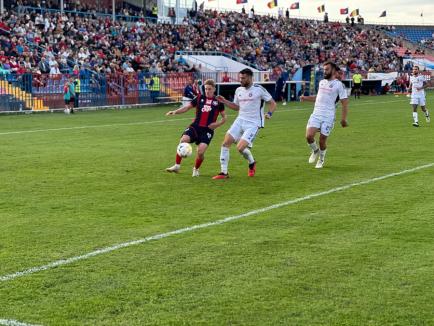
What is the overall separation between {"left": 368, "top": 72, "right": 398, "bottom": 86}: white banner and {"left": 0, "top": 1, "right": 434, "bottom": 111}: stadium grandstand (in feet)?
5.44

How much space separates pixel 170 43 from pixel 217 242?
39544 millimetres

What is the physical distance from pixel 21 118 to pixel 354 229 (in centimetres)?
2163

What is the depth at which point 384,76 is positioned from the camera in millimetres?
55344

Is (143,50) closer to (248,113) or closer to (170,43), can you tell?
(170,43)

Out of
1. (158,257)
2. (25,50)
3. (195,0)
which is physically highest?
(195,0)

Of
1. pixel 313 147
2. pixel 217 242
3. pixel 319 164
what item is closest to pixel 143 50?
pixel 313 147

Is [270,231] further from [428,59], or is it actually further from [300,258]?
[428,59]

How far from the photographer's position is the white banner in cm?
5428

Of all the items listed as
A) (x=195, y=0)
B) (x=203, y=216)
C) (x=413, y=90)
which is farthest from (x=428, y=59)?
(x=203, y=216)

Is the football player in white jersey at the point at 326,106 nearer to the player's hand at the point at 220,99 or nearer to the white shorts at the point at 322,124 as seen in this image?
the white shorts at the point at 322,124

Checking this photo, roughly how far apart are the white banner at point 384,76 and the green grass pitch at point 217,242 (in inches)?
1565

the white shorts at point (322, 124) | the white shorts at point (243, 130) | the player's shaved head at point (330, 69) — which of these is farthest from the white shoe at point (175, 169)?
the player's shaved head at point (330, 69)

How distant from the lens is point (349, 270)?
6.48m

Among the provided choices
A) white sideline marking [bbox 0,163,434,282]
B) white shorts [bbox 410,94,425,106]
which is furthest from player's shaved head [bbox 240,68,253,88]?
white shorts [bbox 410,94,425,106]
